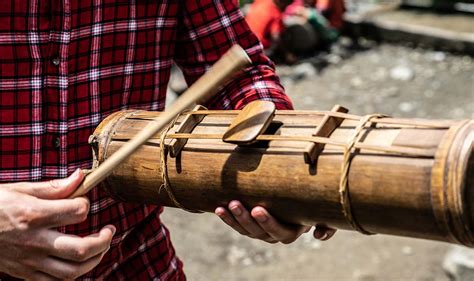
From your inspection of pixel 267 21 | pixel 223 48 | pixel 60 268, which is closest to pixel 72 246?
pixel 60 268

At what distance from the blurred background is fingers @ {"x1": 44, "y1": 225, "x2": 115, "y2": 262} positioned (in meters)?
2.32

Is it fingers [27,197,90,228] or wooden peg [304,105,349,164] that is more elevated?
wooden peg [304,105,349,164]

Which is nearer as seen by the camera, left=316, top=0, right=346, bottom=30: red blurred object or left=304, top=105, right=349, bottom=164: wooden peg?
left=304, top=105, right=349, bottom=164: wooden peg

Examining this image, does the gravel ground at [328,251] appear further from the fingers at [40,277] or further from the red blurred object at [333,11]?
the fingers at [40,277]

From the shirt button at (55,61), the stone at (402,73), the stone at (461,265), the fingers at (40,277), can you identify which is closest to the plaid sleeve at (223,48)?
the shirt button at (55,61)

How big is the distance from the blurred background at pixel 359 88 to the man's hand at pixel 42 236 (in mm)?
2335

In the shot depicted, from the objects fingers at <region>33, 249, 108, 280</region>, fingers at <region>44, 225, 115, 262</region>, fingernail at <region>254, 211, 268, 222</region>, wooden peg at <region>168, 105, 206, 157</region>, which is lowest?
fingers at <region>33, 249, 108, 280</region>

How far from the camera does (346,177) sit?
125cm

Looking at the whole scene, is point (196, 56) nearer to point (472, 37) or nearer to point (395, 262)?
point (395, 262)

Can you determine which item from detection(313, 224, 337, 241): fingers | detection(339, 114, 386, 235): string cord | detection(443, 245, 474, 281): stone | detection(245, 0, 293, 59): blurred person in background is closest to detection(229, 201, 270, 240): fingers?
detection(313, 224, 337, 241): fingers

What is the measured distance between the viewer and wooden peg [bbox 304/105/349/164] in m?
1.28

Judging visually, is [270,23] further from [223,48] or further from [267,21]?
[223,48]

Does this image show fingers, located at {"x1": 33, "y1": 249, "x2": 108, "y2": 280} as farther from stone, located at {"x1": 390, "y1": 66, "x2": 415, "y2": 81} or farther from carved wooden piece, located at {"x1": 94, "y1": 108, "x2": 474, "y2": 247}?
stone, located at {"x1": 390, "y1": 66, "x2": 415, "y2": 81}

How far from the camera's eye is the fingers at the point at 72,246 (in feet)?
4.45
